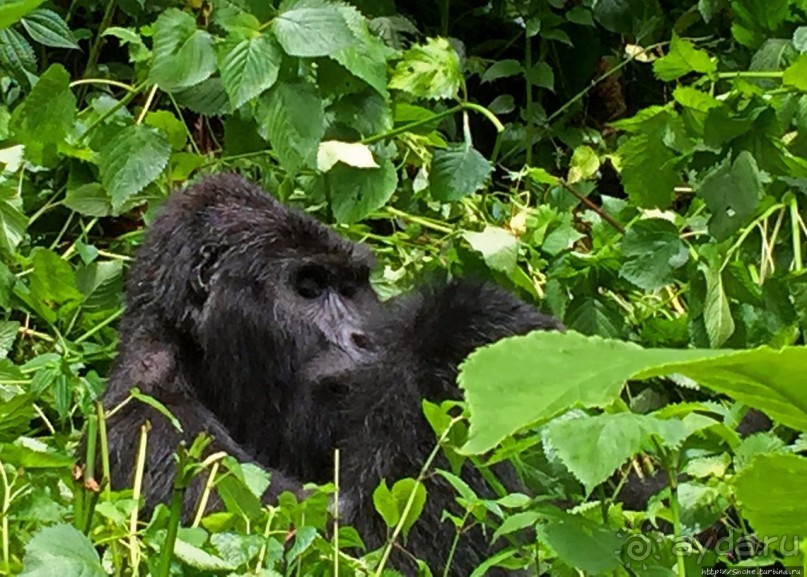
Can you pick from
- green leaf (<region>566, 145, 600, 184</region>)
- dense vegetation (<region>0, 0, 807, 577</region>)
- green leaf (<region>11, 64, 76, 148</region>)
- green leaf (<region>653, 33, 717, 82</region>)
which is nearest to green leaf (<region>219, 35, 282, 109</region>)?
dense vegetation (<region>0, 0, 807, 577</region>)

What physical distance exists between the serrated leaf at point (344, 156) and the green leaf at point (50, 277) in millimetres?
517

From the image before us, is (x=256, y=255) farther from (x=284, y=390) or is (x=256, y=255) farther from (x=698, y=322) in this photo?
(x=698, y=322)

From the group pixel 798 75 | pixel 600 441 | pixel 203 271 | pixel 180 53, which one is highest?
pixel 600 441

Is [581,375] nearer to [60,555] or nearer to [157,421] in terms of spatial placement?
[60,555]

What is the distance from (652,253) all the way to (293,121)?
651mm

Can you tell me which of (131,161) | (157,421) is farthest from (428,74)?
(157,421)

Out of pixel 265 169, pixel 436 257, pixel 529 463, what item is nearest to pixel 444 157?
pixel 436 257

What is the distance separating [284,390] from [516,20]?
105 inches

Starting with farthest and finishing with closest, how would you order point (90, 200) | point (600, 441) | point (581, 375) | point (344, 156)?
point (90, 200) < point (344, 156) < point (600, 441) < point (581, 375)

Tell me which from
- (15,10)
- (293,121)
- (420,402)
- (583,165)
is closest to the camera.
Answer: (15,10)

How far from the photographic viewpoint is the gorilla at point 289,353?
1473 millimetres

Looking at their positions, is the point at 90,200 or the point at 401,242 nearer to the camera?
the point at 90,200

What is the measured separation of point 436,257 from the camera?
7.79ft

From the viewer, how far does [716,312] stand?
5.90ft
